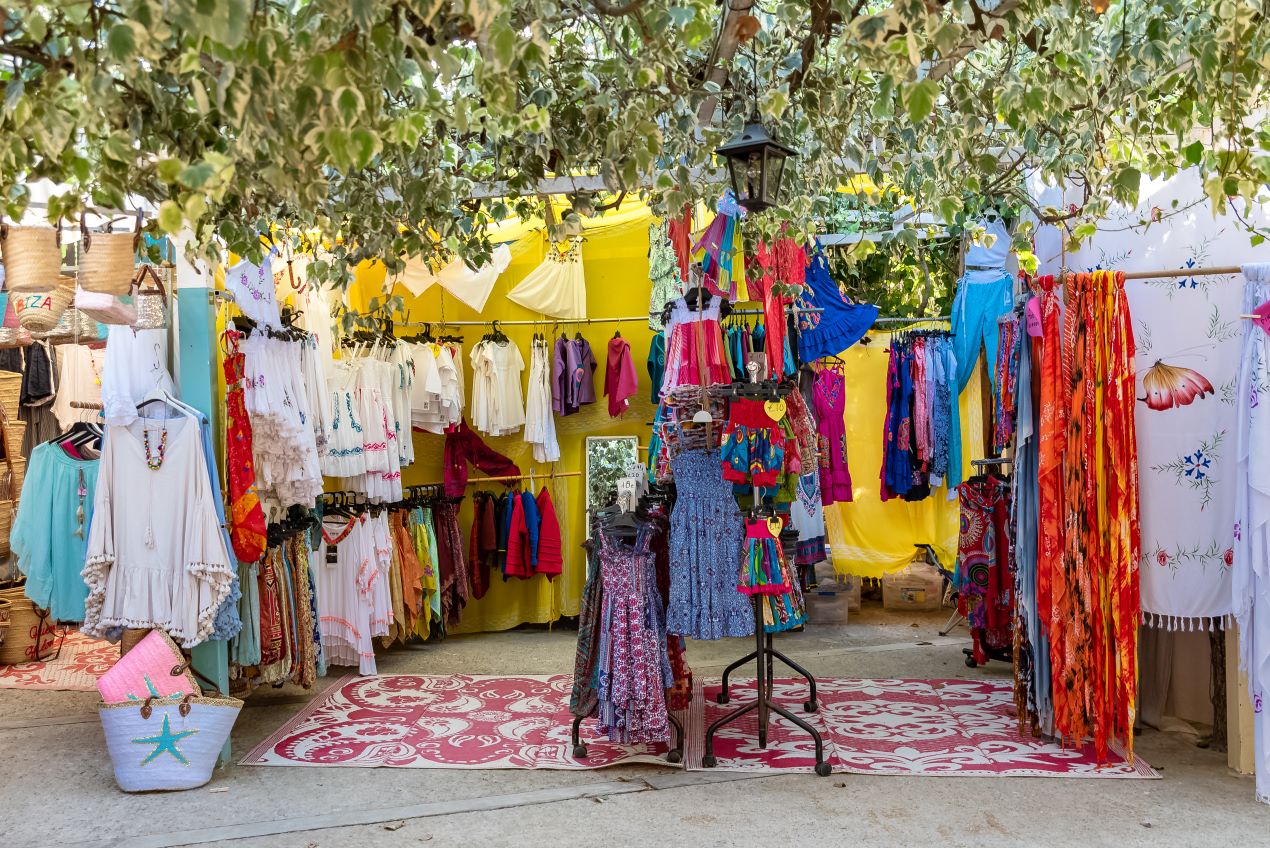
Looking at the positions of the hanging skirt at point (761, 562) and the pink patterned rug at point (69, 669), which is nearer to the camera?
the hanging skirt at point (761, 562)

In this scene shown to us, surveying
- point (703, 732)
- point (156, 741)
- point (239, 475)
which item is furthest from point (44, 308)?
point (703, 732)

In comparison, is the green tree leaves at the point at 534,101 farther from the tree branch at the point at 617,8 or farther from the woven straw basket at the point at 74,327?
the woven straw basket at the point at 74,327

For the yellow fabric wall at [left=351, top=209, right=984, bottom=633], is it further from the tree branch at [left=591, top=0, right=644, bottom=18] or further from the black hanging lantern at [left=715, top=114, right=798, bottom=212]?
the tree branch at [left=591, top=0, right=644, bottom=18]

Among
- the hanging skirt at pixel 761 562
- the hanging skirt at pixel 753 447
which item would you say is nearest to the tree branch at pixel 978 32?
the hanging skirt at pixel 753 447

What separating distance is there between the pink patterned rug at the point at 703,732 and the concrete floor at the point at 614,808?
0.41 ft

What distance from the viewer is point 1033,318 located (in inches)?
187

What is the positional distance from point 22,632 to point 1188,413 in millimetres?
6721

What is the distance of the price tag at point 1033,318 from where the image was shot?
15.5ft

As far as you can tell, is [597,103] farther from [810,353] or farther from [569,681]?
[569,681]

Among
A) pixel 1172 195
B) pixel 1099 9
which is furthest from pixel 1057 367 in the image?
pixel 1099 9

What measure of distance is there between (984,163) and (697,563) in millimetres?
2133

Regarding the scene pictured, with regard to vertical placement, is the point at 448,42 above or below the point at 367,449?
above

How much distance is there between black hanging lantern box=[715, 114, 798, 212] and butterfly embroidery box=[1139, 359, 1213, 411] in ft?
6.72

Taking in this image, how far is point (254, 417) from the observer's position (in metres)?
4.99
